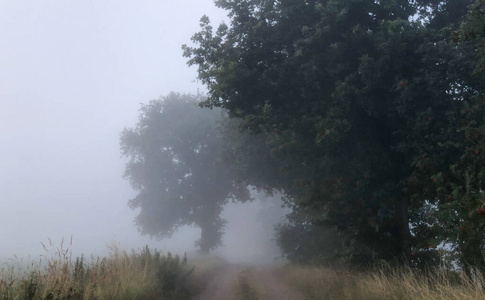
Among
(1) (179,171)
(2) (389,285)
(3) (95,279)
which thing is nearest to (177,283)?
(3) (95,279)

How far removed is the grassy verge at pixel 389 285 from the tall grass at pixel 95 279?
15.1 feet

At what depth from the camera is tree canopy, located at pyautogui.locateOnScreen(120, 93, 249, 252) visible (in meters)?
41.6

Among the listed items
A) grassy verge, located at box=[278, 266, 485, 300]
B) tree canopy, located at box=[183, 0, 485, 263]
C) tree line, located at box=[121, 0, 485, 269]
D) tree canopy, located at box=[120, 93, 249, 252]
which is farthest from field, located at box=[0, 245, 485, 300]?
tree canopy, located at box=[120, 93, 249, 252]

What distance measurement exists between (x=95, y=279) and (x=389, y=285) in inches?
268

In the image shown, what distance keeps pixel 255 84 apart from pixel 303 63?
197 cm

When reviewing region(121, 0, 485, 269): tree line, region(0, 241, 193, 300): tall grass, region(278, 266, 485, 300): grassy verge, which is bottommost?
region(278, 266, 485, 300): grassy verge

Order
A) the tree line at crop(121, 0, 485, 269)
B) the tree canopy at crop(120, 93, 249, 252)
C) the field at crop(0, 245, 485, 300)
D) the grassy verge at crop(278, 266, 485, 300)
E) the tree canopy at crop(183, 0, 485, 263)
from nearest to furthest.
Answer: the field at crop(0, 245, 485, 300) → the grassy verge at crop(278, 266, 485, 300) → the tree line at crop(121, 0, 485, 269) → the tree canopy at crop(183, 0, 485, 263) → the tree canopy at crop(120, 93, 249, 252)

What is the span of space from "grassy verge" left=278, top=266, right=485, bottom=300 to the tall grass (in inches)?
181

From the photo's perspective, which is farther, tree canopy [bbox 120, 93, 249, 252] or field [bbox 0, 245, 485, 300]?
tree canopy [bbox 120, 93, 249, 252]

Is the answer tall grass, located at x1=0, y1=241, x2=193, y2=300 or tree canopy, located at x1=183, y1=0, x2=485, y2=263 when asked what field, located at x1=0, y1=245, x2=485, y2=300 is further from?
tree canopy, located at x1=183, y1=0, x2=485, y2=263

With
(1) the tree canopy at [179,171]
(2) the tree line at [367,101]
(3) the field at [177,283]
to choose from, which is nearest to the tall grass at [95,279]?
(3) the field at [177,283]

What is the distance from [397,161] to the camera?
1480cm

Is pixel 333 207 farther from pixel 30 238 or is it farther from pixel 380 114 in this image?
pixel 30 238

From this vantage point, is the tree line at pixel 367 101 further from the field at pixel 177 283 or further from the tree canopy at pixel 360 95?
the field at pixel 177 283
